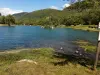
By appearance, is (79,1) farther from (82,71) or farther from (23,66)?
(23,66)

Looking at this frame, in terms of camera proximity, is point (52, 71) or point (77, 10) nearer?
point (52, 71)

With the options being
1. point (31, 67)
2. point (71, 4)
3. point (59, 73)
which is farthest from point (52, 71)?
point (71, 4)

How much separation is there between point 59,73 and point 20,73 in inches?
147

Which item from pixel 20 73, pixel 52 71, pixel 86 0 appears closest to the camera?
pixel 20 73

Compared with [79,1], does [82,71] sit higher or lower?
lower

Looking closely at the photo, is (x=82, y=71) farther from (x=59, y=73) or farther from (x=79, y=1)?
(x=79, y=1)

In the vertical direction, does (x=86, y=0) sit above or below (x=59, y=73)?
above

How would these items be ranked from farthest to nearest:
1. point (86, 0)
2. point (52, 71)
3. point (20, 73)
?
1. point (86, 0)
2. point (52, 71)
3. point (20, 73)

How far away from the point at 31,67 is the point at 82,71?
5.17 m

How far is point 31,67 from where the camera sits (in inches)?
789

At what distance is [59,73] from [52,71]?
766 mm

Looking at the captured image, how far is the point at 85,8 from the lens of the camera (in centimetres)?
2497

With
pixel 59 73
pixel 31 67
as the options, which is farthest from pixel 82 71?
pixel 31 67

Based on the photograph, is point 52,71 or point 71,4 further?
point 71,4
